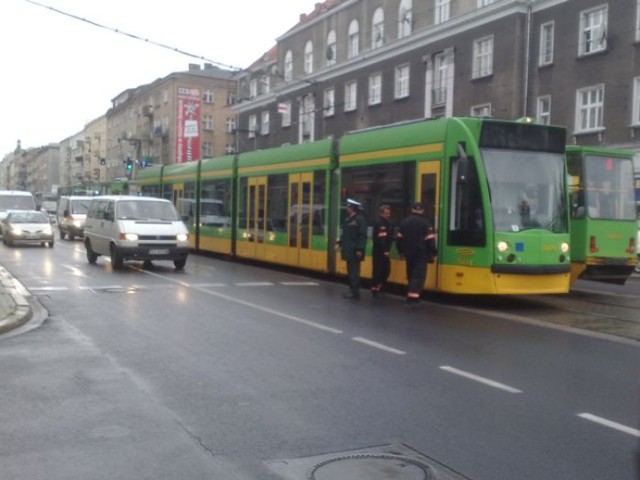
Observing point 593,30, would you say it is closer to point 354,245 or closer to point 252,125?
point 354,245

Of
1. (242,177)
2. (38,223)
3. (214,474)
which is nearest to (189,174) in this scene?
(242,177)

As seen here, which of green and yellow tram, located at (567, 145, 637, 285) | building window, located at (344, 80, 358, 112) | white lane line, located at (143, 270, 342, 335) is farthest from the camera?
building window, located at (344, 80, 358, 112)

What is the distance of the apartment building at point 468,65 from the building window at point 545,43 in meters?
0.04

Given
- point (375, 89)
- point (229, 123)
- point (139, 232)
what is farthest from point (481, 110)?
point (229, 123)

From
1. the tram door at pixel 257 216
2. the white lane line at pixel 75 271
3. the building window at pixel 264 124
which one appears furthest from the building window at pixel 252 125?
the white lane line at pixel 75 271

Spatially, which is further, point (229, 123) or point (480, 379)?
point (229, 123)

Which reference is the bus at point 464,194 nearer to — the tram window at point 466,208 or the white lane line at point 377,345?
the tram window at point 466,208

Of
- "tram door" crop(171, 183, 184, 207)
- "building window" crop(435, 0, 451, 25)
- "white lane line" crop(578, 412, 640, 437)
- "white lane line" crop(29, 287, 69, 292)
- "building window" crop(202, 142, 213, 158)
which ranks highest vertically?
"building window" crop(435, 0, 451, 25)

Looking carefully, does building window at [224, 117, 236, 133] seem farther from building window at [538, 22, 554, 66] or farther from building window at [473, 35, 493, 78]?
building window at [538, 22, 554, 66]

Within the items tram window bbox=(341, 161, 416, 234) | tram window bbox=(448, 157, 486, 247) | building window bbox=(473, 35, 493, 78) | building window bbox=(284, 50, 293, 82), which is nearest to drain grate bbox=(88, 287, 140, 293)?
tram window bbox=(341, 161, 416, 234)

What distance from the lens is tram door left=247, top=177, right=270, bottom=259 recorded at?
20406 millimetres

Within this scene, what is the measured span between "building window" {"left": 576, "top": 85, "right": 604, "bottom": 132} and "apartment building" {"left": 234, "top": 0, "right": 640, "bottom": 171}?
0.04 meters

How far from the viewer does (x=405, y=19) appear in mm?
37281

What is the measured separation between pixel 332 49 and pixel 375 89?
614 cm
